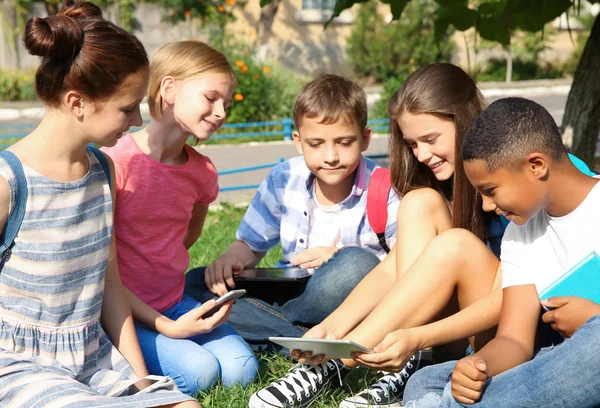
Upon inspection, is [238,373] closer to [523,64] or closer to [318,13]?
[318,13]

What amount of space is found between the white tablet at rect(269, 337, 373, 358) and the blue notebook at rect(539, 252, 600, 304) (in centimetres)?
66

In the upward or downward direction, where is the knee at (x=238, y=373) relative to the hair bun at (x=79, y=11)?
downward

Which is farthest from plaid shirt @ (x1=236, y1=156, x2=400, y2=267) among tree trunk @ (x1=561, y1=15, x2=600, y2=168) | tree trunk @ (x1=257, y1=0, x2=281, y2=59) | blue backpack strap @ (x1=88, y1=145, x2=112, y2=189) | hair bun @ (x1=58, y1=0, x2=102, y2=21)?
tree trunk @ (x1=257, y1=0, x2=281, y2=59)

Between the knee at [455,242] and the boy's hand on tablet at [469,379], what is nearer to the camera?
the boy's hand on tablet at [469,379]

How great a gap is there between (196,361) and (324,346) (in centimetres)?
67

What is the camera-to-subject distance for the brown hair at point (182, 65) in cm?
328

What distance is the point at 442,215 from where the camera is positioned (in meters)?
3.15


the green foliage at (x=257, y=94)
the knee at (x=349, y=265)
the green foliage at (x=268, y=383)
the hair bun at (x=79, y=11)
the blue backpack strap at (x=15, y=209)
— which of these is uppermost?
the hair bun at (x=79, y=11)

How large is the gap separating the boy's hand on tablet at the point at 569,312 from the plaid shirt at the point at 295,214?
1.05 meters

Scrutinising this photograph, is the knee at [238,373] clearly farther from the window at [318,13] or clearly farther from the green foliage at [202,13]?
the window at [318,13]

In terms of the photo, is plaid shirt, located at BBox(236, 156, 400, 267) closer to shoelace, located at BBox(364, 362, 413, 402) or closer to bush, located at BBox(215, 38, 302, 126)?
shoelace, located at BBox(364, 362, 413, 402)

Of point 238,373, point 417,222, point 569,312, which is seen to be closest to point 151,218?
point 238,373

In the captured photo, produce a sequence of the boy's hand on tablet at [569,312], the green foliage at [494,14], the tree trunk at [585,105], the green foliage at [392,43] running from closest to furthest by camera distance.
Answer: the boy's hand on tablet at [569,312], the green foliage at [494,14], the tree trunk at [585,105], the green foliage at [392,43]

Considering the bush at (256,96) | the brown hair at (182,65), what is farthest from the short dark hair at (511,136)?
the bush at (256,96)
